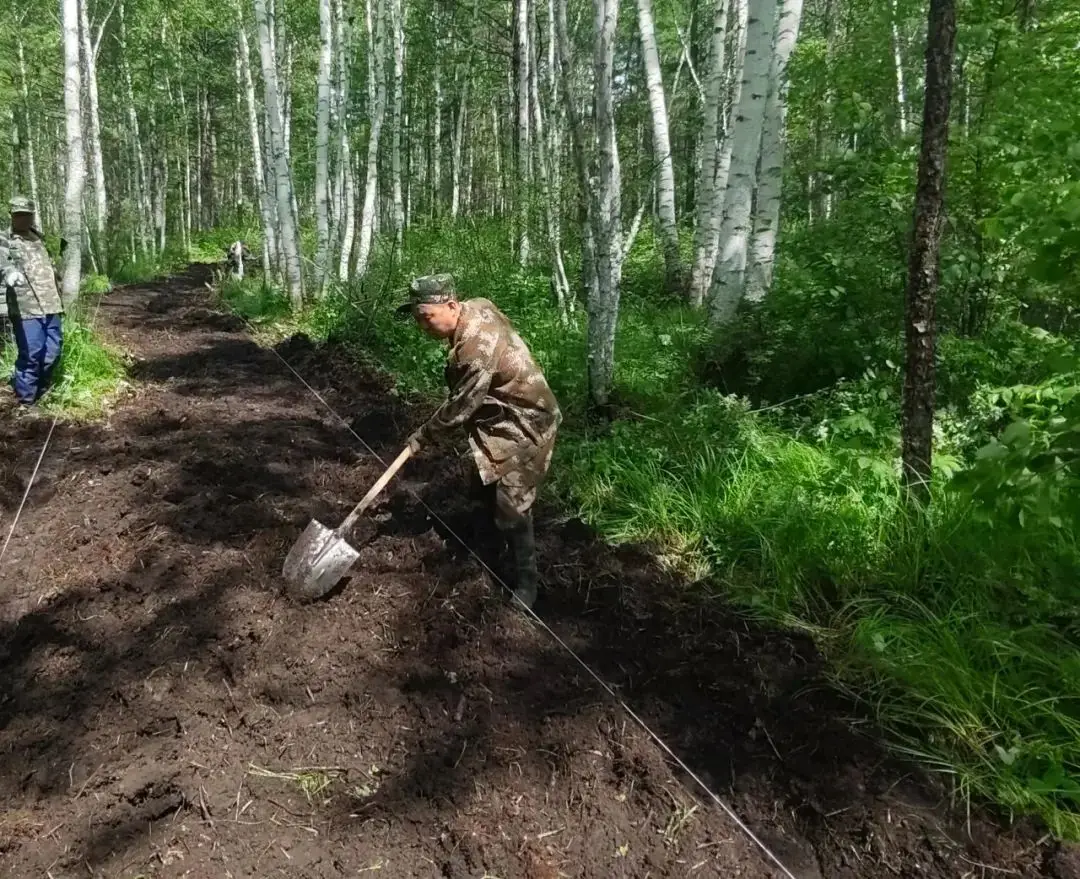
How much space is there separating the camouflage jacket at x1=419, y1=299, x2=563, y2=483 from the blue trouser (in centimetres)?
440

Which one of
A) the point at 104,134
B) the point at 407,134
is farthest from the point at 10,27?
the point at 407,134

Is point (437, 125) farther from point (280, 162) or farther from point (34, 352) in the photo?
point (34, 352)

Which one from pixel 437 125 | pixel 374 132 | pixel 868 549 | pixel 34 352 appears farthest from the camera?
pixel 437 125

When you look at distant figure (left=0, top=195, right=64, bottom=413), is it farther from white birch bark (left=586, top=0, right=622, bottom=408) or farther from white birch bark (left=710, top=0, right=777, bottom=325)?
white birch bark (left=710, top=0, right=777, bottom=325)

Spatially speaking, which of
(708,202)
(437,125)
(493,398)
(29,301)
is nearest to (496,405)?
(493,398)

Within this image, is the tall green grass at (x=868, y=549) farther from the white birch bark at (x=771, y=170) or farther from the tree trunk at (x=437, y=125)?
the tree trunk at (x=437, y=125)

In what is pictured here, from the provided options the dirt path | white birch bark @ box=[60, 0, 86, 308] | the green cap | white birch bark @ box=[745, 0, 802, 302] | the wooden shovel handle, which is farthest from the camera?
white birch bark @ box=[60, 0, 86, 308]

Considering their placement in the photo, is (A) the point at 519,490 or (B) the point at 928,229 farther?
(A) the point at 519,490

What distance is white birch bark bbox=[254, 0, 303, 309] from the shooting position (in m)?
10.3

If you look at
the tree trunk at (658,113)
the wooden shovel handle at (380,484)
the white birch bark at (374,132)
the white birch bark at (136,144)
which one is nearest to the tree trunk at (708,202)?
the tree trunk at (658,113)

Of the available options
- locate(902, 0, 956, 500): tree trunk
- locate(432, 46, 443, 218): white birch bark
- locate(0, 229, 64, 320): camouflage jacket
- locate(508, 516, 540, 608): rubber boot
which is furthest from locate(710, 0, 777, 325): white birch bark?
locate(432, 46, 443, 218): white birch bark

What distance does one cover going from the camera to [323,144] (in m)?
10.7

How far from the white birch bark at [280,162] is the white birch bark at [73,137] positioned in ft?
8.57

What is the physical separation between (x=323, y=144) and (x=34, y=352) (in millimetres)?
5801
